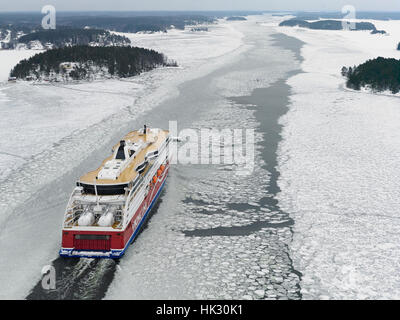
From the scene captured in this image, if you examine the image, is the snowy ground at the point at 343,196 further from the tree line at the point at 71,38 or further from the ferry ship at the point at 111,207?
the tree line at the point at 71,38

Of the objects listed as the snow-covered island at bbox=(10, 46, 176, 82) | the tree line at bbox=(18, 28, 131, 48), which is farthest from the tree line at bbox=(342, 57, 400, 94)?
the tree line at bbox=(18, 28, 131, 48)

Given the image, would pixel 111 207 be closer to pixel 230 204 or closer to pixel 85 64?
pixel 230 204

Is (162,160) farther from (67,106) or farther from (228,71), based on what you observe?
(228,71)

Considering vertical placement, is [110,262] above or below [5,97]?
below

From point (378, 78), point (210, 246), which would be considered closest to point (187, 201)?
point (210, 246)

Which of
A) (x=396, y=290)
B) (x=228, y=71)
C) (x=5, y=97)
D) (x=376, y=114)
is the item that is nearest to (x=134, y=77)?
(x=228, y=71)

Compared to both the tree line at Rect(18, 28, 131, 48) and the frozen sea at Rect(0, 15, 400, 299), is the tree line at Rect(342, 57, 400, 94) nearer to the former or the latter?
the frozen sea at Rect(0, 15, 400, 299)
